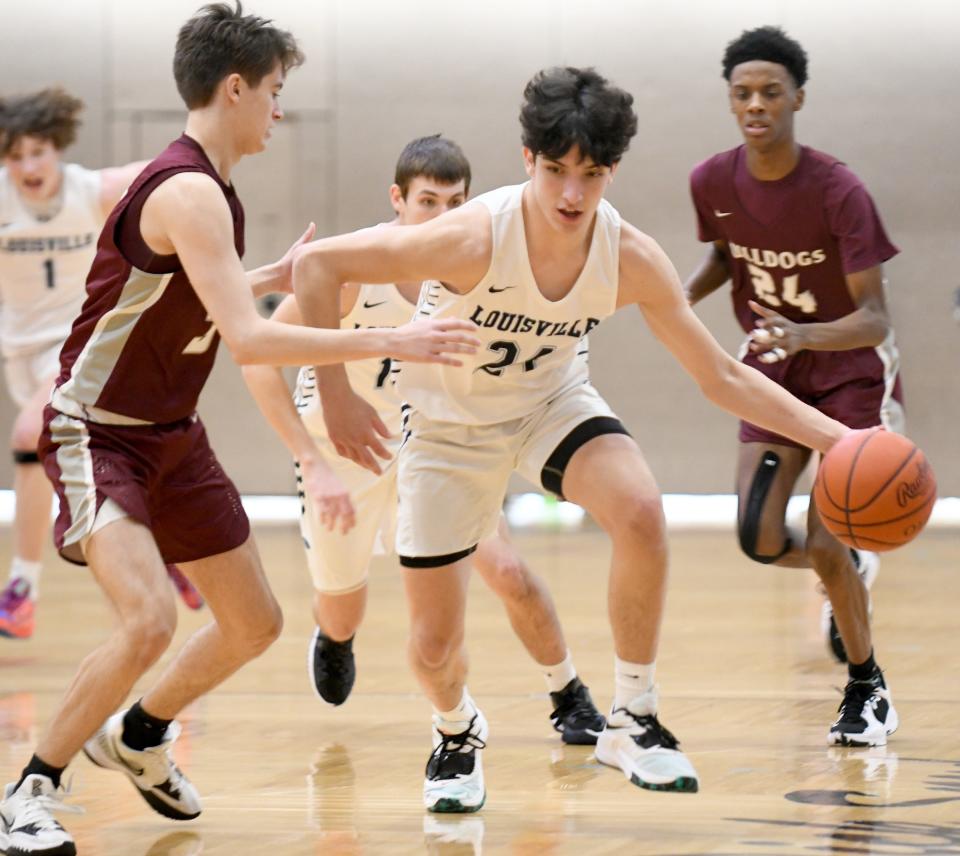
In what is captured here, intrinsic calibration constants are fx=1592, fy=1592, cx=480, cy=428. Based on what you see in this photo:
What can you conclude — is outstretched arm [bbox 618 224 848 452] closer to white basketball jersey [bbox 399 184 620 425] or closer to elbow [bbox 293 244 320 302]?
white basketball jersey [bbox 399 184 620 425]

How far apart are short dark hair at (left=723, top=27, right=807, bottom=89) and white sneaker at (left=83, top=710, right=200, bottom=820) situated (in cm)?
276

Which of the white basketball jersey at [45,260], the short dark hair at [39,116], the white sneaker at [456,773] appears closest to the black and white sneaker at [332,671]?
the white sneaker at [456,773]

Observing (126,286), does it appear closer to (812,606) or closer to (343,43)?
(812,606)

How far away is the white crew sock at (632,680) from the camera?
3.64m

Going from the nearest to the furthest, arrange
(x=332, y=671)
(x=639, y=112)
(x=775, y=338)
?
(x=775, y=338)
(x=332, y=671)
(x=639, y=112)

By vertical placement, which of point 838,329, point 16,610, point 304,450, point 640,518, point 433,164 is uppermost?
point 433,164

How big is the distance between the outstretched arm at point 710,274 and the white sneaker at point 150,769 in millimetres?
2271

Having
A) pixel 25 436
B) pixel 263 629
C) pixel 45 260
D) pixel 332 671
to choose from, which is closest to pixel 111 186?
pixel 45 260

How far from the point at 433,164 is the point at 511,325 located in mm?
1096

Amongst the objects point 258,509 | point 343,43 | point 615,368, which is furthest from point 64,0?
point 615,368

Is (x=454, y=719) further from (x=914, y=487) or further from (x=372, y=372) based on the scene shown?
(x=372, y=372)

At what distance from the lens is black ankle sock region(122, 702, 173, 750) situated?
11.7 feet

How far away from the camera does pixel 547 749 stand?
441 centimetres

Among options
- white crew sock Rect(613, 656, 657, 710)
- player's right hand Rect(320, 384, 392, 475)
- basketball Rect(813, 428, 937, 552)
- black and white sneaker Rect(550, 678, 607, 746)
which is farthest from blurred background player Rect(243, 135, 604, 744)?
basketball Rect(813, 428, 937, 552)
